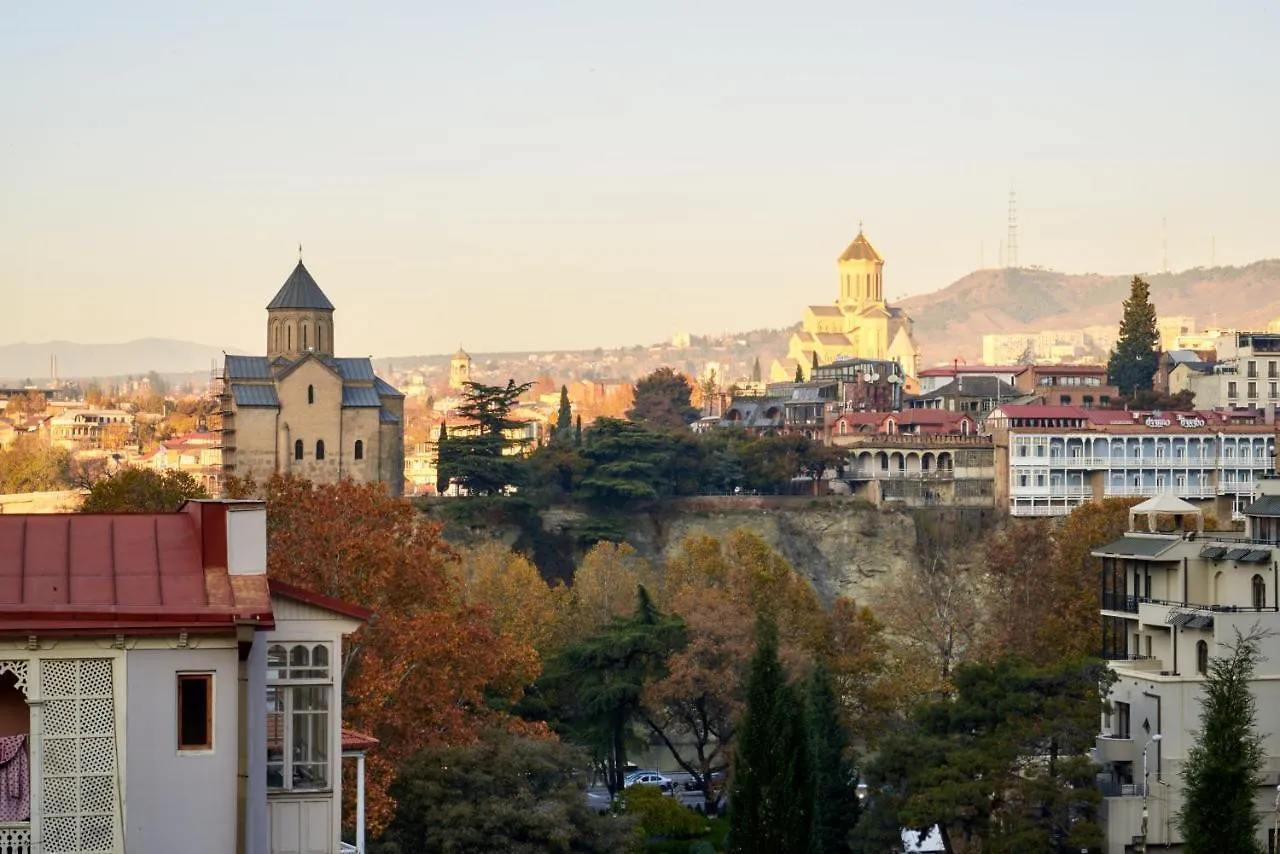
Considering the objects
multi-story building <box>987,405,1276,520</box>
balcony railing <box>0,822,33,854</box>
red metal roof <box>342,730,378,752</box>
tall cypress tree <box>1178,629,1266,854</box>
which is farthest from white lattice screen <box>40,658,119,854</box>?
multi-story building <box>987,405,1276,520</box>

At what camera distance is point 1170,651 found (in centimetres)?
4325

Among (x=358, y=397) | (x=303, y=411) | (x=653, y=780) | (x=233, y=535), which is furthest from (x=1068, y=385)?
(x=233, y=535)

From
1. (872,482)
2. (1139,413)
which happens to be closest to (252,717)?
(872,482)

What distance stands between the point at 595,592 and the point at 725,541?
1880cm

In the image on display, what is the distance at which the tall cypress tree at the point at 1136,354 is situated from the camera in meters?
119

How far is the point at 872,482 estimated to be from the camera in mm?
96438

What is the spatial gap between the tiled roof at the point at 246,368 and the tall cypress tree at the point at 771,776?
191ft

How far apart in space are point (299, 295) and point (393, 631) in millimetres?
58448

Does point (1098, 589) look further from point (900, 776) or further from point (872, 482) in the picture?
point (872, 482)

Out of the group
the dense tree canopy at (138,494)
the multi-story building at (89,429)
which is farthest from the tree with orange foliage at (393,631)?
the multi-story building at (89,429)

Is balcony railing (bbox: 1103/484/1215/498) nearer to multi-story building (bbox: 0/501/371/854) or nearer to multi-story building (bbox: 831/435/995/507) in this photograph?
multi-story building (bbox: 831/435/995/507)

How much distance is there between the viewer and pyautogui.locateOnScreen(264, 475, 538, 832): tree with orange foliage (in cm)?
2881

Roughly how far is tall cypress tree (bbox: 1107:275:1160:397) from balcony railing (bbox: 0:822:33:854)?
106 meters

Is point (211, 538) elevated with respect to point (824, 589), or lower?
elevated
